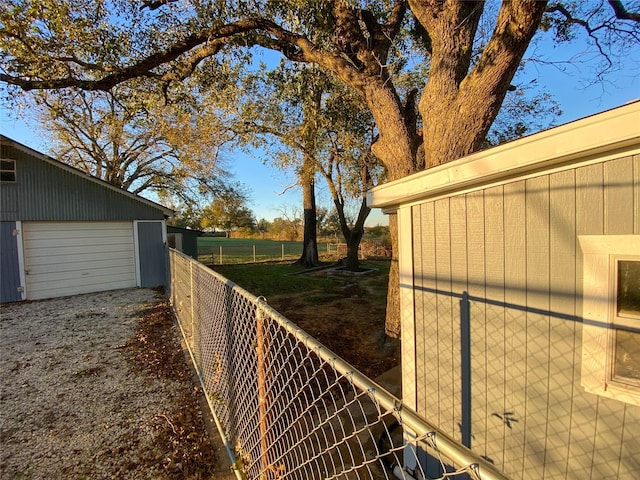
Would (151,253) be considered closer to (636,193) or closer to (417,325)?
(417,325)

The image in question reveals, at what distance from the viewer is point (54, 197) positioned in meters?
8.59

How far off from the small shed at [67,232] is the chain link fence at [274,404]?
755 cm

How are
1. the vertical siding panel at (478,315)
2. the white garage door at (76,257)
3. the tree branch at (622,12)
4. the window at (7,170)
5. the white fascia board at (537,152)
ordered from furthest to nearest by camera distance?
the white garage door at (76,257) → the window at (7,170) → the tree branch at (622,12) → the vertical siding panel at (478,315) → the white fascia board at (537,152)

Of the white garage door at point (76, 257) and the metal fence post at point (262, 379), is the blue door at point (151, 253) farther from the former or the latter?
the metal fence post at point (262, 379)

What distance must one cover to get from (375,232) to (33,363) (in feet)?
75.5

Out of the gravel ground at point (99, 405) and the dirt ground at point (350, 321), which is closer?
the gravel ground at point (99, 405)

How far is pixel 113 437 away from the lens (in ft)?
8.86

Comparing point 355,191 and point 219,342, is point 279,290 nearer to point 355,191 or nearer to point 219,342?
point 355,191

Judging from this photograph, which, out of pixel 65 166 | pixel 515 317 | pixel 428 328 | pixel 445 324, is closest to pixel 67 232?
pixel 65 166

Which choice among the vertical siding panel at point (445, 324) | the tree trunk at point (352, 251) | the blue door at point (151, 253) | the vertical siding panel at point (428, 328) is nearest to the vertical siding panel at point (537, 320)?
the vertical siding panel at point (445, 324)

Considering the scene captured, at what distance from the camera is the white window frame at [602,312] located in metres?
1.63

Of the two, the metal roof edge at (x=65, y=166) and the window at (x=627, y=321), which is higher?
the metal roof edge at (x=65, y=166)

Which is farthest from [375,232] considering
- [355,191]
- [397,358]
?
[397,358]

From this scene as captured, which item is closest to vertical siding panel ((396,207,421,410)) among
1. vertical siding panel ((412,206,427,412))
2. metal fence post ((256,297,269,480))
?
vertical siding panel ((412,206,427,412))
